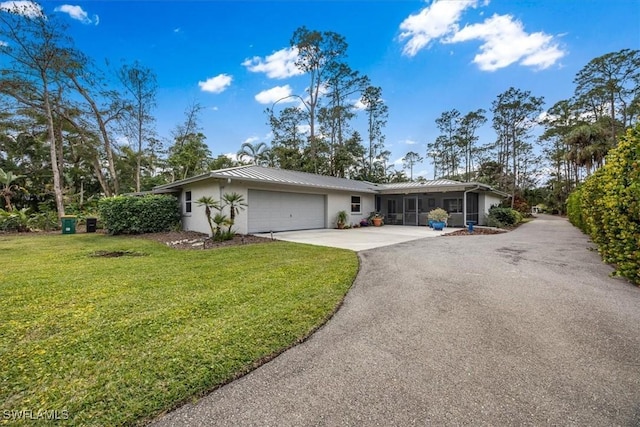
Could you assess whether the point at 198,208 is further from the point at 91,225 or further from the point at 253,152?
the point at 253,152

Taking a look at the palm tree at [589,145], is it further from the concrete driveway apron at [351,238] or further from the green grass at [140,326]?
the green grass at [140,326]

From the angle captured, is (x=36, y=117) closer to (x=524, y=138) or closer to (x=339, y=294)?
(x=339, y=294)

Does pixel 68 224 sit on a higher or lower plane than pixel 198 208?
lower

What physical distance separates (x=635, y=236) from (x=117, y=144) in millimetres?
26495

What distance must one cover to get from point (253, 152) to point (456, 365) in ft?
77.1

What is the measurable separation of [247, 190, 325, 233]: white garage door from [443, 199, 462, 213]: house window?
7.81 metres

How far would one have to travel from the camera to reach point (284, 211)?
12844 mm

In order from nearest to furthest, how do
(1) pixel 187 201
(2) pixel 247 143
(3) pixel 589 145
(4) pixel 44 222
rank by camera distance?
(1) pixel 187 201 < (4) pixel 44 222 < (2) pixel 247 143 < (3) pixel 589 145

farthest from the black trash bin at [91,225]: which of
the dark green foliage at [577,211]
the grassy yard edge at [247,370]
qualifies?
the dark green foliage at [577,211]

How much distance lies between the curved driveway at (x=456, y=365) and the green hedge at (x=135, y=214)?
34.6 feet

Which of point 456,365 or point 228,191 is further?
point 228,191

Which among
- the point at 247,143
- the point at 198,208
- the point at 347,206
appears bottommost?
the point at 198,208

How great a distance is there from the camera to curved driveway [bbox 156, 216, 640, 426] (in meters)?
1.74

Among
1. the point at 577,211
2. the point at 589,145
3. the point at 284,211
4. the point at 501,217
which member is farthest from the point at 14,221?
the point at 589,145
